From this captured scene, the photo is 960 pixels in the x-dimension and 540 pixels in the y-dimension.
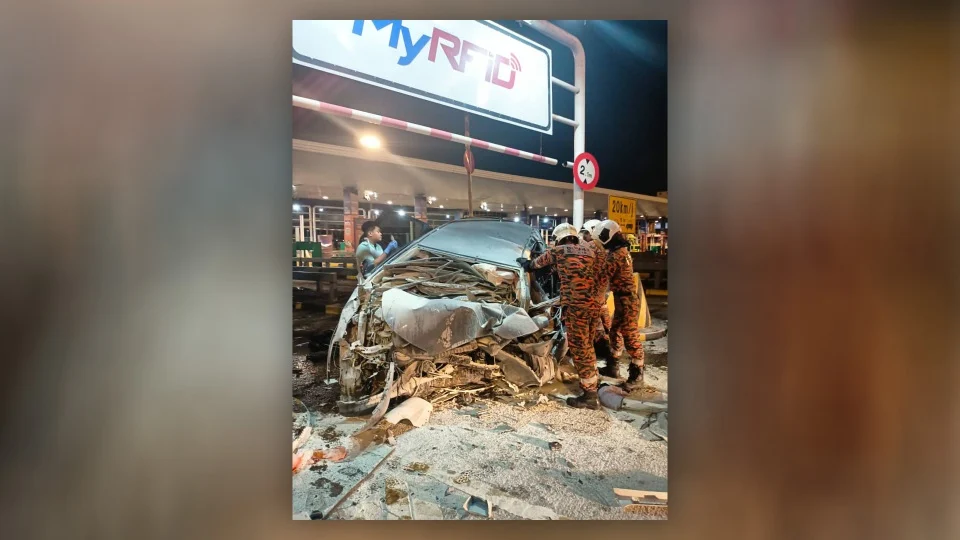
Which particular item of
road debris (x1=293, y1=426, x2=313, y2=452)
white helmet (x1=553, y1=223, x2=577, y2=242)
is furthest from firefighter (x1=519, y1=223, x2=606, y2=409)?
road debris (x1=293, y1=426, x2=313, y2=452)

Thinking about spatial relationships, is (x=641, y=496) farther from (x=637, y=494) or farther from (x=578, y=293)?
(x=578, y=293)

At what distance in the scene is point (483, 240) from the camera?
1.43 metres

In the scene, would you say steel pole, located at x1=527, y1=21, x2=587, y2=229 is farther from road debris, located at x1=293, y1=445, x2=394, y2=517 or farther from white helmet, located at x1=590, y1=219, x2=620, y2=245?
road debris, located at x1=293, y1=445, x2=394, y2=517

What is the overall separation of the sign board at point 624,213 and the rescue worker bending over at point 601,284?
0.20 ft

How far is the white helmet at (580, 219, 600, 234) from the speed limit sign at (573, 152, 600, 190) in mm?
115

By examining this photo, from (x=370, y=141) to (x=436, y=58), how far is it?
1.23ft

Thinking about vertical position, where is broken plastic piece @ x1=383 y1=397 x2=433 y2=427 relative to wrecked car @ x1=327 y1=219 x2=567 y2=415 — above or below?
below

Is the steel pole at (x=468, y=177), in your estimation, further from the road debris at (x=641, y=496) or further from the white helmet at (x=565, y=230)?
the road debris at (x=641, y=496)

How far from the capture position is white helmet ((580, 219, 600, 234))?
4.61 ft

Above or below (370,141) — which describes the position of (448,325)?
below
